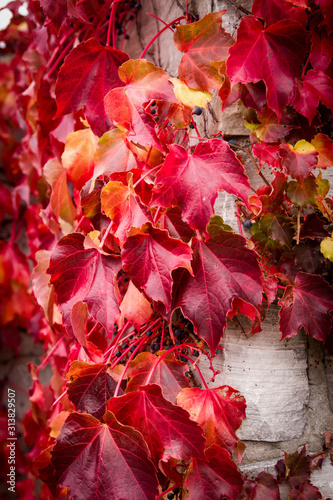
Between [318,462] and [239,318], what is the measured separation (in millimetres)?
434

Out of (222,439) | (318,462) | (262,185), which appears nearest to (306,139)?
(262,185)

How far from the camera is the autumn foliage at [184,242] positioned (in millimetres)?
672

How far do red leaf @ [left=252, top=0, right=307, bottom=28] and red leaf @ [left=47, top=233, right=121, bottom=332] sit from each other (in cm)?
59

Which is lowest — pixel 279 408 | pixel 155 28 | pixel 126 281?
pixel 279 408

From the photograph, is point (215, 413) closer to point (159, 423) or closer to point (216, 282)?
point (159, 423)

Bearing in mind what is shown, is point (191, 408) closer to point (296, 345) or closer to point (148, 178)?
point (296, 345)

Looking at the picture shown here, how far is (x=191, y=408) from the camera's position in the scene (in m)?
0.75

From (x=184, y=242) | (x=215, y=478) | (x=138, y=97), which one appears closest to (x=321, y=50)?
(x=138, y=97)

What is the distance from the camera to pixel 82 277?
0.76m

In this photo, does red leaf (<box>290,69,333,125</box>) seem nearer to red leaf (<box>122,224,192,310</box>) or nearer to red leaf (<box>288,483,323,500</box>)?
red leaf (<box>122,224,192,310</box>)

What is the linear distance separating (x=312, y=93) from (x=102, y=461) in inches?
36.1

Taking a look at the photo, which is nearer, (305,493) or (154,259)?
(154,259)

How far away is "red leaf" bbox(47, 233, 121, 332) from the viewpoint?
2.36ft

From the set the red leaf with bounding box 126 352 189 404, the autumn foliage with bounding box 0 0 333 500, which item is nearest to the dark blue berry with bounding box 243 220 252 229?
the autumn foliage with bounding box 0 0 333 500
